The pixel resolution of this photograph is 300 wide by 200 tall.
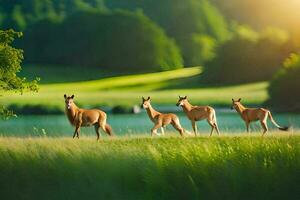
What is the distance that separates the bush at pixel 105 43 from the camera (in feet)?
28.3

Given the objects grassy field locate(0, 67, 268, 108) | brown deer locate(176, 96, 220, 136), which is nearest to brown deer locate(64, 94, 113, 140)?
brown deer locate(176, 96, 220, 136)

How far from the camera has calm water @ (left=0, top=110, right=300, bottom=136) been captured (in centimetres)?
807

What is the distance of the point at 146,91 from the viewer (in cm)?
866

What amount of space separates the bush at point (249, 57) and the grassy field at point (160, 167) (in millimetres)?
1123

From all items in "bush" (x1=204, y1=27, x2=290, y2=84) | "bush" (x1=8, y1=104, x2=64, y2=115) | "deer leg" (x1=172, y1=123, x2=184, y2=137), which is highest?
"bush" (x1=204, y1=27, x2=290, y2=84)

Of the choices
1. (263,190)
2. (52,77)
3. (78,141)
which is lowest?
(263,190)

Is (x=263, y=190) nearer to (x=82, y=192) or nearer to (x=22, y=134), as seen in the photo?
(x=82, y=192)

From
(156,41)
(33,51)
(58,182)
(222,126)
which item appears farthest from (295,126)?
(33,51)

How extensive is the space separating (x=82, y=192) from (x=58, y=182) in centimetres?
23

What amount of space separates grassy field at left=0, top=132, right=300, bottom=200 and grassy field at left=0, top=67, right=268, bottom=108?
42.0 inches

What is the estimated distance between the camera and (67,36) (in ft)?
29.7

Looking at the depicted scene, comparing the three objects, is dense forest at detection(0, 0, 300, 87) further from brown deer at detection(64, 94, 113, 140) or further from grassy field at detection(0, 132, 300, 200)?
brown deer at detection(64, 94, 113, 140)

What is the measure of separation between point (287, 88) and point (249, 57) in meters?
0.48

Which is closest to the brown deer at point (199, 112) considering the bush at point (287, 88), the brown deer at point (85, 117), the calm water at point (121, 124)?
the calm water at point (121, 124)
